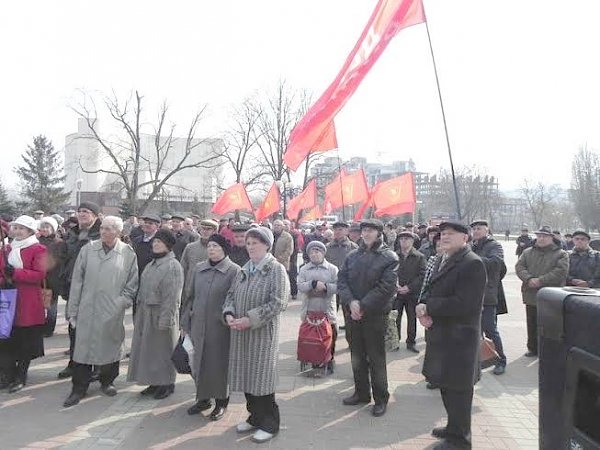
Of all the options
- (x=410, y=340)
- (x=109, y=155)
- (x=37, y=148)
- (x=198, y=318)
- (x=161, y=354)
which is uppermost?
(x=37, y=148)

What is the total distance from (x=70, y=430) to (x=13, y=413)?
82 centimetres

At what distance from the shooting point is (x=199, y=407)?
502 cm

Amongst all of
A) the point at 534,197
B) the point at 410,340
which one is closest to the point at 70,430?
the point at 410,340

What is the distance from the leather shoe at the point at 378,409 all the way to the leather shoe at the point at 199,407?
170 centimetres

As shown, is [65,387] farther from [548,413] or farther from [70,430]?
[548,413]

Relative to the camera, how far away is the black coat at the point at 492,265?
21.2 ft

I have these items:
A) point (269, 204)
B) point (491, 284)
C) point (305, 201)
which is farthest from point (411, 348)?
point (305, 201)

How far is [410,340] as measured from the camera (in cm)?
784

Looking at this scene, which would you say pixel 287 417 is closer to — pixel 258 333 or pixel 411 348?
pixel 258 333

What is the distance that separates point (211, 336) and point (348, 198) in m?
9.81

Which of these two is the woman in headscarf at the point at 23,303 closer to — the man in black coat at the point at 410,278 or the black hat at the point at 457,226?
the black hat at the point at 457,226

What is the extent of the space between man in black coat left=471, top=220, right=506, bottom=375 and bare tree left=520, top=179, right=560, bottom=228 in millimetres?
68606

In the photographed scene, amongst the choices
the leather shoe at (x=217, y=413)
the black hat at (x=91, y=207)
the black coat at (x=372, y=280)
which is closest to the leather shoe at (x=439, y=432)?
the black coat at (x=372, y=280)

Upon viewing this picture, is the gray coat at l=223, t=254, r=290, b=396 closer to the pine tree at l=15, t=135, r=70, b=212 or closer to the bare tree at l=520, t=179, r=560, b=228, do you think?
the pine tree at l=15, t=135, r=70, b=212
